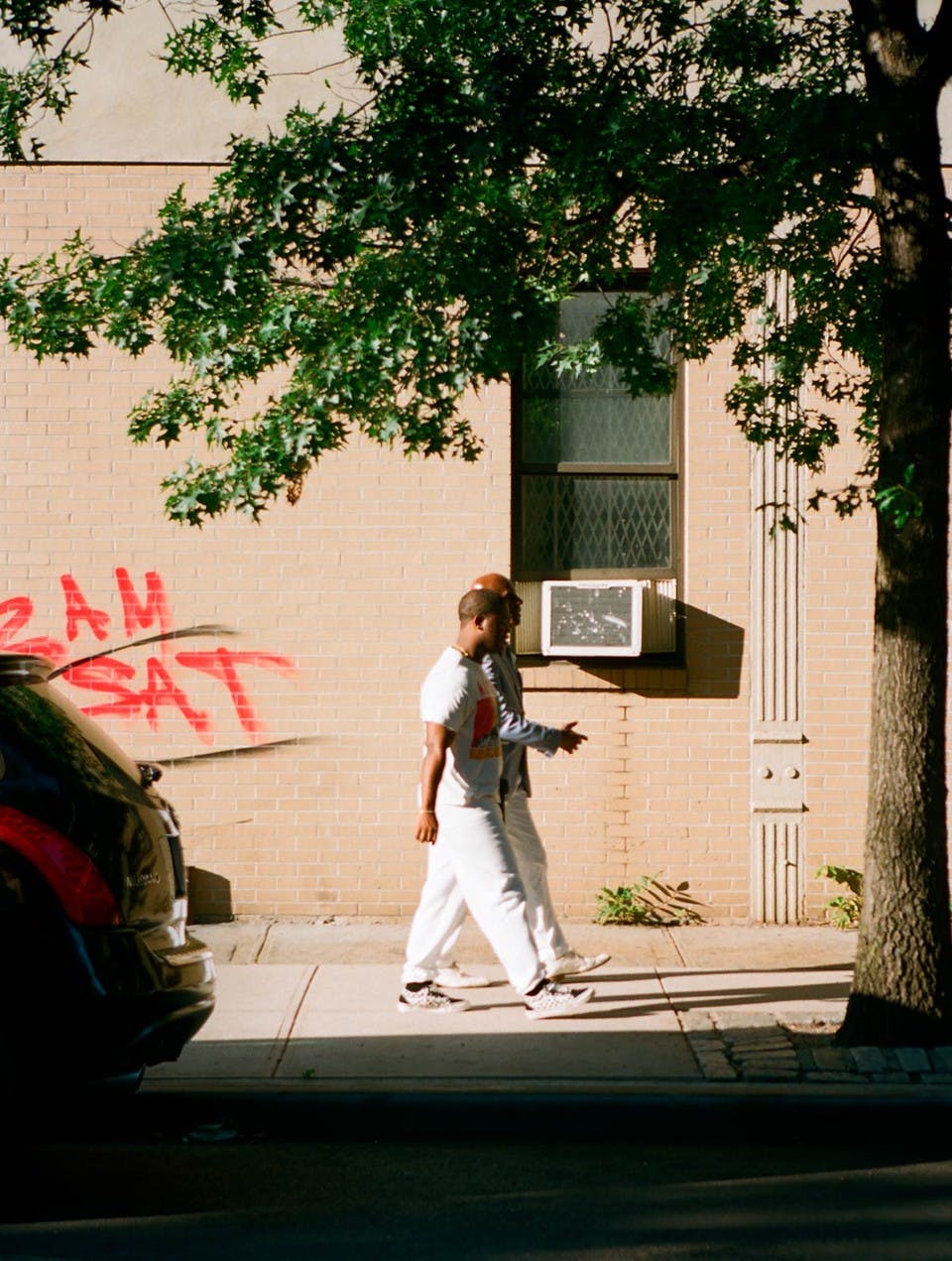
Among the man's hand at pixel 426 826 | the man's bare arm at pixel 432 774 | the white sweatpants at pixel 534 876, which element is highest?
the man's bare arm at pixel 432 774

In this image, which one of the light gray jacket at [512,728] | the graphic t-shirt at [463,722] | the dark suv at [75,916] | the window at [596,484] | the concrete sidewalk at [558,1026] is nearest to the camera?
the dark suv at [75,916]

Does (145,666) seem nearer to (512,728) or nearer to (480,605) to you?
(512,728)

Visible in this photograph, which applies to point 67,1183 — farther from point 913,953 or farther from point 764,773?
point 764,773

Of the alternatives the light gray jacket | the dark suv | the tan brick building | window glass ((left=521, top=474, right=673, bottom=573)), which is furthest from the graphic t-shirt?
window glass ((left=521, top=474, right=673, bottom=573))

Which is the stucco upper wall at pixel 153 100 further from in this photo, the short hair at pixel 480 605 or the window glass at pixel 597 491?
the short hair at pixel 480 605

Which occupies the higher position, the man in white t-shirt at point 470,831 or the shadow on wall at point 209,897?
the man in white t-shirt at point 470,831

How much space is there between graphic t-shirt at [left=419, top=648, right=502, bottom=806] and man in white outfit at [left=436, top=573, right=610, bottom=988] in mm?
321

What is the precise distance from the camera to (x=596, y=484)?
31.5 feet

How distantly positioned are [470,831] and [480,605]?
1028 millimetres

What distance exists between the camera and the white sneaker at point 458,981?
7535 millimetres

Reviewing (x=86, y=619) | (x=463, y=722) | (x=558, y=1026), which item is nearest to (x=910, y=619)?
(x=463, y=722)

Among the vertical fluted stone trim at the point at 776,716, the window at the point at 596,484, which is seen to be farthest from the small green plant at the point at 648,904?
the window at the point at 596,484

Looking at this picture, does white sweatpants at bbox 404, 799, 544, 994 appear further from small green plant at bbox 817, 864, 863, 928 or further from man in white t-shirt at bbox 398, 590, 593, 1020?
small green plant at bbox 817, 864, 863, 928

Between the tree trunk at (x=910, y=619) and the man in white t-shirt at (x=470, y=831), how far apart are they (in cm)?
142
